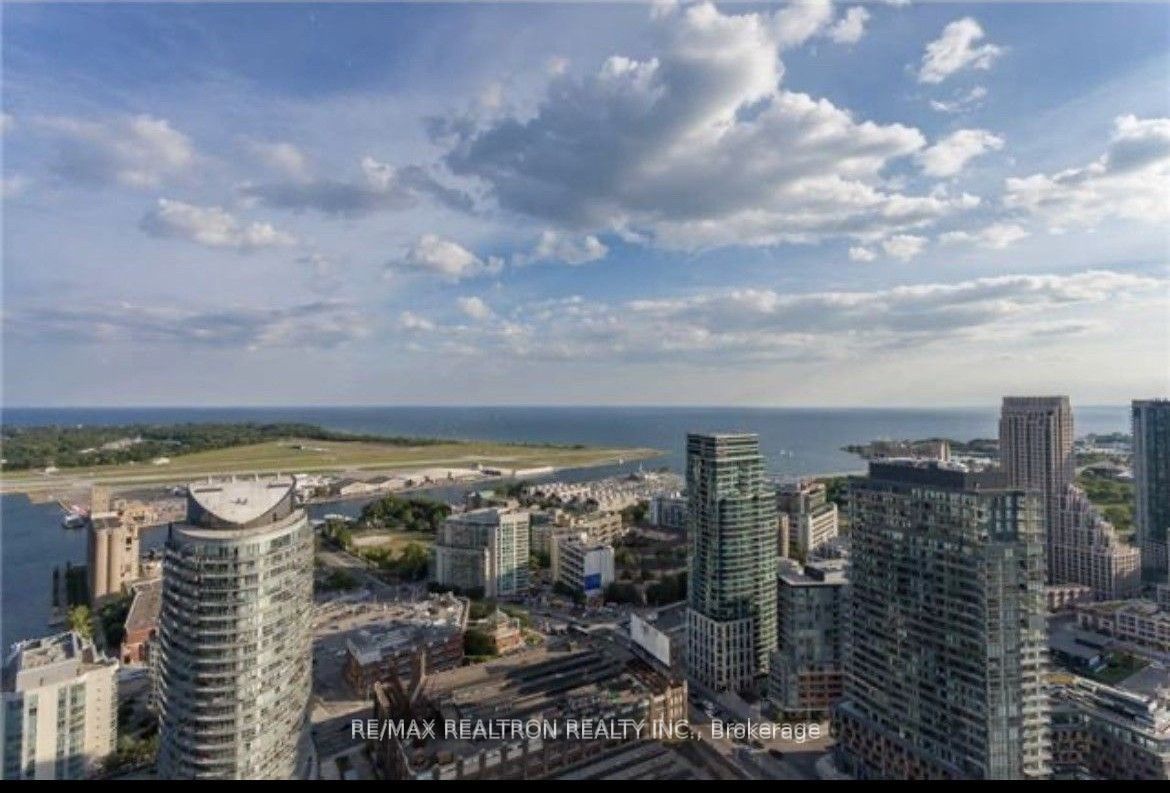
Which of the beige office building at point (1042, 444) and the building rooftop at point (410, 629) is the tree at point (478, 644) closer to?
the building rooftop at point (410, 629)

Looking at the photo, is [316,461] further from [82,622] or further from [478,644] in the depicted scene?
[478,644]

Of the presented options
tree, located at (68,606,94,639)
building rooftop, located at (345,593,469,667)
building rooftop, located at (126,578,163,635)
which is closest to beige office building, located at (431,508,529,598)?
building rooftop, located at (345,593,469,667)

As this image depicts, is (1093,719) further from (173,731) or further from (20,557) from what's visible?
(20,557)

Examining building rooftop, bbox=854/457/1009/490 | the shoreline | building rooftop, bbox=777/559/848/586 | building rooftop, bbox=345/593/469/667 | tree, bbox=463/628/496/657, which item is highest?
building rooftop, bbox=854/457/1009/490

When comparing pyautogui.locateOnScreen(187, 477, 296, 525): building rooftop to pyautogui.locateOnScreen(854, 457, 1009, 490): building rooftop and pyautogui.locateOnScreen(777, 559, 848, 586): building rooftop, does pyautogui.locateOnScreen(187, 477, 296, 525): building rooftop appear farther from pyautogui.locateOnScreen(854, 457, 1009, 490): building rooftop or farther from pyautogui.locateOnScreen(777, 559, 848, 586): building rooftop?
pyautogui.locateOnScreen(777, 559, 848, 586): building rooftop

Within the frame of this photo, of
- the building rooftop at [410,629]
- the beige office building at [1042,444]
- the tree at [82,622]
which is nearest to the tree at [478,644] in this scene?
the building rooftop at [410,629]

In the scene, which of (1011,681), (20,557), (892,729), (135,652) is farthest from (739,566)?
(20,557)

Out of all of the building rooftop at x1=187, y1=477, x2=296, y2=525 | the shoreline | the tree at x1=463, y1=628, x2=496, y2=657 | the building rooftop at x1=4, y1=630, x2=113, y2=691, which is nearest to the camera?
the building rooftop at x1=187, y1=477, x2=296, y2=525
